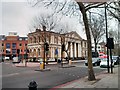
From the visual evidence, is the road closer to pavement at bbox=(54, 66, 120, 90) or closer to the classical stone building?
pavement at bbox=(54, 66, 120, 90)

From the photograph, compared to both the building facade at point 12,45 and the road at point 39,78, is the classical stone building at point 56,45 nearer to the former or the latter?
the building facade at point 12,45

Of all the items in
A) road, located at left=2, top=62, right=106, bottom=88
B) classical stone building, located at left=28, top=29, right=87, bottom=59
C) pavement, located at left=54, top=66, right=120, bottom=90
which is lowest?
road, located at left=2, top=62, right=106, bottom=88

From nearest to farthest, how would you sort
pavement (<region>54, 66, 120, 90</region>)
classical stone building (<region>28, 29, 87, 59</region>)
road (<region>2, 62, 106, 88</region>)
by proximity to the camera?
pavement (<region>54, 66, 120, 90</region>), road (<region>2, 62, 106, 88</region>), classical stone building (<region>28, 29, 87, 59</region>)

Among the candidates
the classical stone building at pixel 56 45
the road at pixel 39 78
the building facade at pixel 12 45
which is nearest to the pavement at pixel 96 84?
the road at pixel 39 78

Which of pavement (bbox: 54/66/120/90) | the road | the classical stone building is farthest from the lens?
the classical stone building

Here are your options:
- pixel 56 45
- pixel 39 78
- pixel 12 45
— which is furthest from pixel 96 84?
pixel 12 45

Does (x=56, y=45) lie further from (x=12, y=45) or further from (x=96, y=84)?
(x=96, y=84)

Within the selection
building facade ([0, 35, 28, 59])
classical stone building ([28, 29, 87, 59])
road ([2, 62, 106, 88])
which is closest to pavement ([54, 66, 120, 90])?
road ([2, 62, 106, 88])

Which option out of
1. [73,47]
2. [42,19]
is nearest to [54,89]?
[42,19]

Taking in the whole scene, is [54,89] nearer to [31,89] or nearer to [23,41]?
[31,89]

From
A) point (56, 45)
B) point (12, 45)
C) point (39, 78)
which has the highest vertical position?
point (12, 45)

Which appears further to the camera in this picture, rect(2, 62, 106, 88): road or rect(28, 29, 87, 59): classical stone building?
rect(28, 29, 87, 59): classical stone building

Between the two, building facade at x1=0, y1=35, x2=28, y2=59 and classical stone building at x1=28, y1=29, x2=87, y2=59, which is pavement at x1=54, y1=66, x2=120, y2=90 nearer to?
classical stone building at x1=28, y1=29, x2=87, y2=59

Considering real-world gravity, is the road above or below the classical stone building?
below
